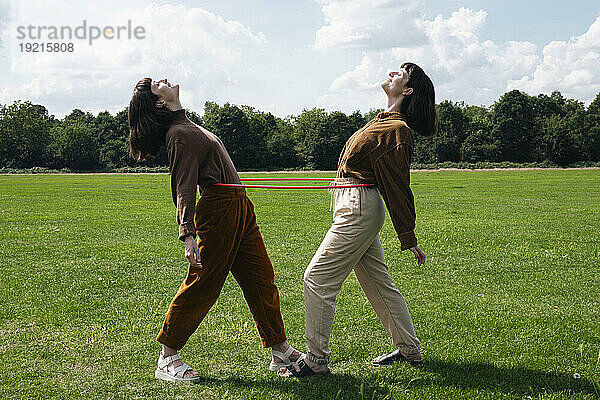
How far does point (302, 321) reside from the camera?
5746 millimetres

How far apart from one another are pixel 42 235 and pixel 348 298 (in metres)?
7.91

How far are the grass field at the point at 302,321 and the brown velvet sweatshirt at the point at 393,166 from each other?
4.01 ft

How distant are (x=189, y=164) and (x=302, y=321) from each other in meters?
2.43

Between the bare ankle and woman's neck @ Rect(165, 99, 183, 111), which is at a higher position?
woman's neck @ Rect(165, 99, 183, 111)

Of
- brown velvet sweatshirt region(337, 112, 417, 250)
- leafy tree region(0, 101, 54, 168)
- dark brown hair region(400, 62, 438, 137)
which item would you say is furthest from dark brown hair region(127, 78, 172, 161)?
leafy tree region(0, 101, 54, 168)

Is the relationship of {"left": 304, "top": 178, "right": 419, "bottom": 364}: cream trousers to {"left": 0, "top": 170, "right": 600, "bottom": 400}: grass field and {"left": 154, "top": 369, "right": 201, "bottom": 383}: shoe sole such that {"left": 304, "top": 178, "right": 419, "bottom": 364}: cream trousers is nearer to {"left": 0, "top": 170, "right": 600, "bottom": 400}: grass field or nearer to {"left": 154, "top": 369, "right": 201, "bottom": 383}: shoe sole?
{"left": 0, "top": 170, "right": 600, "bottom": 400}: grass field

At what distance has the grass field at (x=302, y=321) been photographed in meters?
4.16

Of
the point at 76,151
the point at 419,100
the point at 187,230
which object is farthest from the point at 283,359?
the point at 76,151

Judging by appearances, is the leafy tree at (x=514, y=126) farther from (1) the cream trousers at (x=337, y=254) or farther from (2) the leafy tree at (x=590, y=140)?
(1) the cream trousers at (x=337, y=254)

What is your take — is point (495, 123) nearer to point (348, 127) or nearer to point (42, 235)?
point (348, 127)

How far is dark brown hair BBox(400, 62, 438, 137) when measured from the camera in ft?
13.6

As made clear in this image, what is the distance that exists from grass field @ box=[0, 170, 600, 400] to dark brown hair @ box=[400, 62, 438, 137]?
1.93m

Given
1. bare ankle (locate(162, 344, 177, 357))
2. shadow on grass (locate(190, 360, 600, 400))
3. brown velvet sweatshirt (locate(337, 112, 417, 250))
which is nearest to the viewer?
brown velvet sweatshirt (locate(337, 112, 417, 250))

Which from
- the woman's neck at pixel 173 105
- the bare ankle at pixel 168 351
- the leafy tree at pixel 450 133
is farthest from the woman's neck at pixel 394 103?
the leafy tree at pixel 450 133
